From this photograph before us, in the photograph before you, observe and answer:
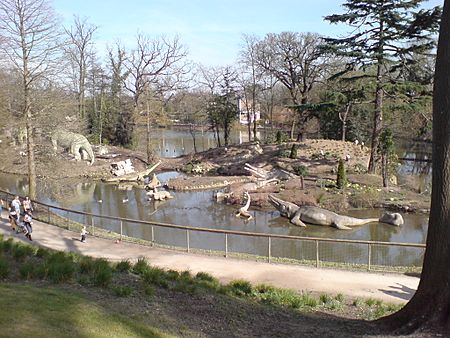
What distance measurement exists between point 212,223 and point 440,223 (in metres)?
17.0

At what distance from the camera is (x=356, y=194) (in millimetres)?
26938

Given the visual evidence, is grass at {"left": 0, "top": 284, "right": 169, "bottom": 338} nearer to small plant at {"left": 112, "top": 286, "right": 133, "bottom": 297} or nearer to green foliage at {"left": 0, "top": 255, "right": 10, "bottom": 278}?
small plant at {"left": 112, "top": 286, "right": 133, "bottom": 297}

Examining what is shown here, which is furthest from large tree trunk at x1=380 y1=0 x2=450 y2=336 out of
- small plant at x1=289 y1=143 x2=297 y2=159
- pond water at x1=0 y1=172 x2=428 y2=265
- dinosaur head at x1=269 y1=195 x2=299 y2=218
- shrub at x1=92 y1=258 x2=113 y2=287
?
small plant at x1=289 y1=143 x2=297 y2=159

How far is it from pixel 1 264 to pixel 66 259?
55.7 inches

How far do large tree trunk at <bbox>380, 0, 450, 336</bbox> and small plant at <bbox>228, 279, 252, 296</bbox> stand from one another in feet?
11.9

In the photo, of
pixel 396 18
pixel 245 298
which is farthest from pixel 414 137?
pixel 245 298

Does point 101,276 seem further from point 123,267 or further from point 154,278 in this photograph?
point 123,267

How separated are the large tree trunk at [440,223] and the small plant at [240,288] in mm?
3614

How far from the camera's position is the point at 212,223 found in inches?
907

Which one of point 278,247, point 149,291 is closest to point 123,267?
point 149,291

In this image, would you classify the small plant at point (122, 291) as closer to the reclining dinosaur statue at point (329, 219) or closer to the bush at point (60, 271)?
the bush at point (60, 271)

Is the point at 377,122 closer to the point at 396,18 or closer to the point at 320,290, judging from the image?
the point at 396,18

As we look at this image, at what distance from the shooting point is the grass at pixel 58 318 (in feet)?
17.5

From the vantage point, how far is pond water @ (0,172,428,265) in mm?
16859
